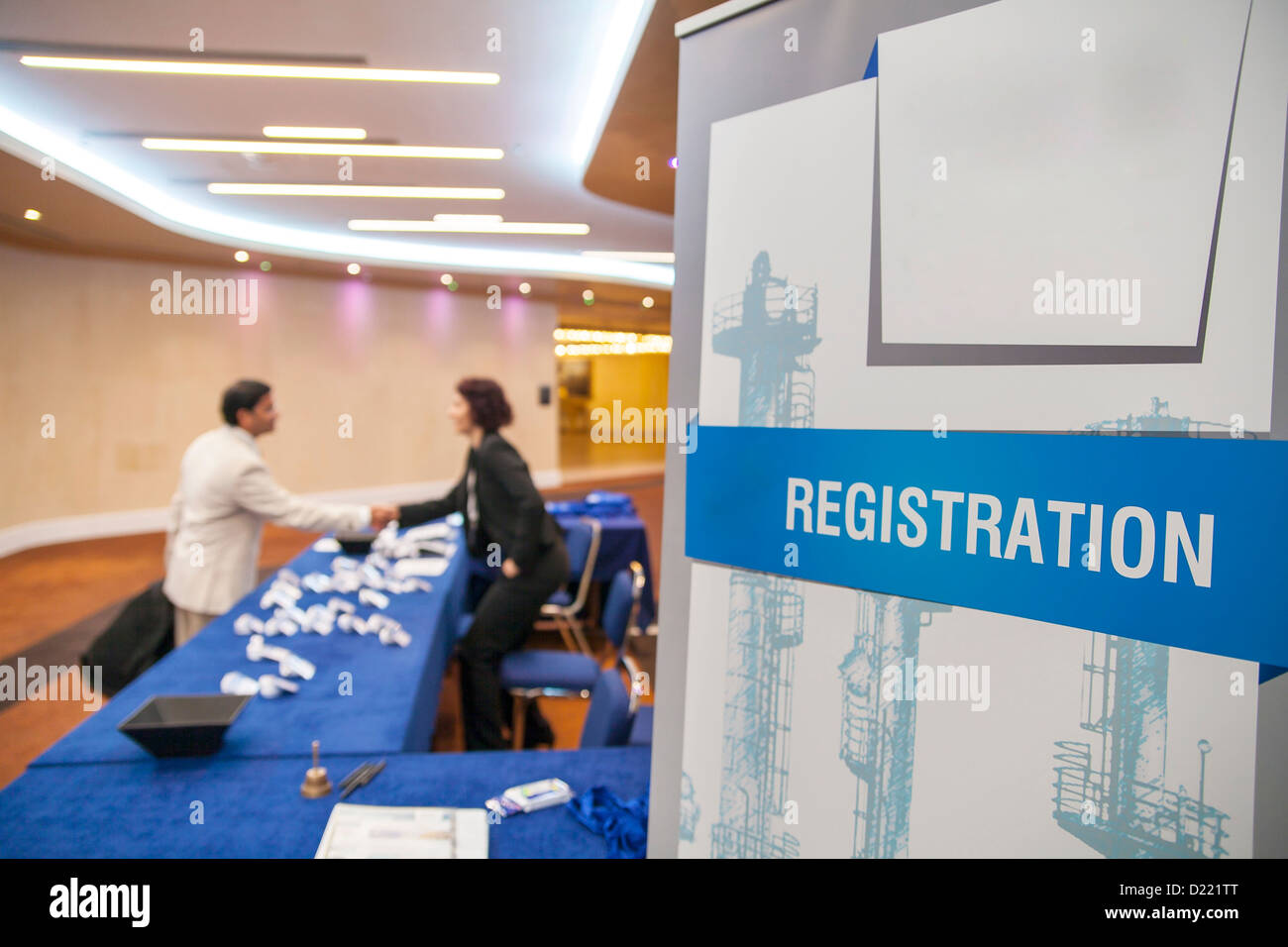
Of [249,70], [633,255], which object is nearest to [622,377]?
[633,255]

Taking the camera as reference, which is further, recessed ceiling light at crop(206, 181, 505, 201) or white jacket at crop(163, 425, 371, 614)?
recessed ceiling light at crop(206, 181, 505, 201)

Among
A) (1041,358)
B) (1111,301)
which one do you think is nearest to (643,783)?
(1041,358)

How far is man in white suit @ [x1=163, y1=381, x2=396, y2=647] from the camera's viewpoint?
2867mm

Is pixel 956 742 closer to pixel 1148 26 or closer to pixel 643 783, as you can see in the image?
pixel 643 783

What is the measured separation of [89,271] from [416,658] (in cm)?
790

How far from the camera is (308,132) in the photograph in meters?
4.78

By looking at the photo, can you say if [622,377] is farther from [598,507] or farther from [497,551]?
[497,551]

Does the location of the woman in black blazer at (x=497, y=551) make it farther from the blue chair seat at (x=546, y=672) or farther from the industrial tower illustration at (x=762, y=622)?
the industrial tower illustration at (x=762, y=622)

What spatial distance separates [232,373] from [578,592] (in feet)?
20.8

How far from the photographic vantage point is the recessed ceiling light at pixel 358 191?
609 centimetres

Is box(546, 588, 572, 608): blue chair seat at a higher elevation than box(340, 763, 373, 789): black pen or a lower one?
lower

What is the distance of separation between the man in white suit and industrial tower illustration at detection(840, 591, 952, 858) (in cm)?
247

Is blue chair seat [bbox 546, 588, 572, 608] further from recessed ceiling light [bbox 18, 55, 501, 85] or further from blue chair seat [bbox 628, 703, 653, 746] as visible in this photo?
recessed ceiling light [bbox 18, 55, 501, 85]

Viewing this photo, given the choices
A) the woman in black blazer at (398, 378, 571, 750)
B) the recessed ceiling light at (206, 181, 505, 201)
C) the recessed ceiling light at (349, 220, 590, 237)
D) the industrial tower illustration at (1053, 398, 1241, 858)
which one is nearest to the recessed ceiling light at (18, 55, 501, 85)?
the woman in black blazer at (398, 378, 571, 750)
